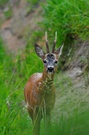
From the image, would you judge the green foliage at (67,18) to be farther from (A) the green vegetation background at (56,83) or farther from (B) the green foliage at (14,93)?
(B) the green foliage at (14,93)

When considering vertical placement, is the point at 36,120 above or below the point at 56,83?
above

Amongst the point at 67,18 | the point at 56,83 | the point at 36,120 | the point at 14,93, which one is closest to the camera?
the point at 36,120

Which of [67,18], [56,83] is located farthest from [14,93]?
[67,18]

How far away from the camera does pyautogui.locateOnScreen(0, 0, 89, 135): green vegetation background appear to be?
6016 millimetres

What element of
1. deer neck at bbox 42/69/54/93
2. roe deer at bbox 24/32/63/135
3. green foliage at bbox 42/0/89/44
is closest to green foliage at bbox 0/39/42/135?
roe deer at bbox 24/32/63/135

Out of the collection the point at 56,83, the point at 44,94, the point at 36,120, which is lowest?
the point at 56,83

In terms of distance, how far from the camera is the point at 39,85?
766cm

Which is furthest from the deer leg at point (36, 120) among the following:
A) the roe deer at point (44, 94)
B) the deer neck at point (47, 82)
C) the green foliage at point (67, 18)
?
the green foliage at point (67, 18)

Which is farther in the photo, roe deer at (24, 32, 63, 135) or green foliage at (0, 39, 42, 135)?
green foliage at (0, 39, 42, 135)

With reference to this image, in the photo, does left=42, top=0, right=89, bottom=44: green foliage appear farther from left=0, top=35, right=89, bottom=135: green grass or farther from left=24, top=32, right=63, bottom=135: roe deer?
left=24, top=32, right=63, bottom=135: roe deer

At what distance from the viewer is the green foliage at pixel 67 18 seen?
9.16 m

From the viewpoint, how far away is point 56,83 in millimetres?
9492

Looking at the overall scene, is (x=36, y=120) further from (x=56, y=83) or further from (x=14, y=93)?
(x=56, y=83)

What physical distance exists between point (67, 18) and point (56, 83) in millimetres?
1092
